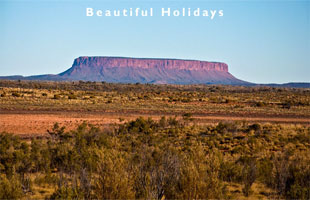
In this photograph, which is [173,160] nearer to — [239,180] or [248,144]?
[239,180]

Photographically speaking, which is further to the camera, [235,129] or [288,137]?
[235,129]

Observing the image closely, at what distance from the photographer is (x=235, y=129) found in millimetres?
25016

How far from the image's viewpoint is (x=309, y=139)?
21.1 m

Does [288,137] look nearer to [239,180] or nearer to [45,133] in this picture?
[239,180]

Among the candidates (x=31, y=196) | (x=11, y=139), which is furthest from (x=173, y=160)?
(x=11, y=139)

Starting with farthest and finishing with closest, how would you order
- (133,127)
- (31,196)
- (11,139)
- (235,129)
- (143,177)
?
(235,129), (133,127), (11,139), (31,196), (143,177)

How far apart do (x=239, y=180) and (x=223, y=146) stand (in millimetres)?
6573

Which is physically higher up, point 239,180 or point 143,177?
point 143,177

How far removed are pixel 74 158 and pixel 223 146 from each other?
982cm

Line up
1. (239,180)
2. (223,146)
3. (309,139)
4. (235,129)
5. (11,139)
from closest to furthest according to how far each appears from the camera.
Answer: (239,180) < (11,139) < (223,146) < (309,139) < (235,129)

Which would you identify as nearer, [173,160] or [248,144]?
[173,160]

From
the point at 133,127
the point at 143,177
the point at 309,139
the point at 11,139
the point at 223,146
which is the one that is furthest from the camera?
the point at 133,127

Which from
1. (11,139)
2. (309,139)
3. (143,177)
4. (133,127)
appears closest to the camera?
(143,177)

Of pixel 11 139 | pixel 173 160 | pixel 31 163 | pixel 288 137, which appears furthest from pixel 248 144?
pixel 11 139
